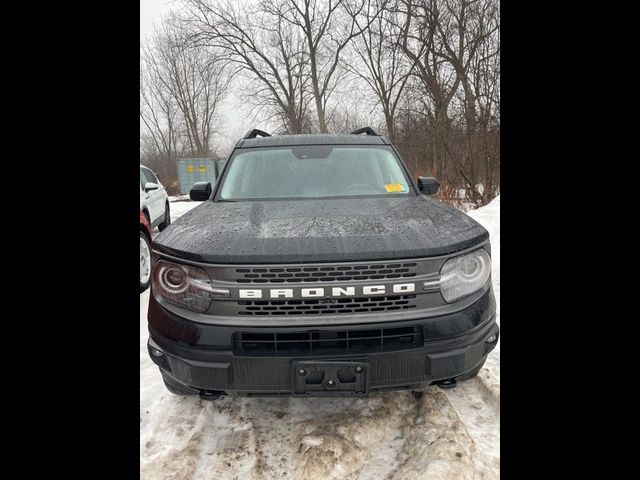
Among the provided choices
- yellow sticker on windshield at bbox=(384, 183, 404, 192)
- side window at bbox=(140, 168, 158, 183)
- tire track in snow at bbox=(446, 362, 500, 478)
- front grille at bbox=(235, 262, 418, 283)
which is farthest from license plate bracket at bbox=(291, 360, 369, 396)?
side window at bbox=(140, 168, 158, 183)

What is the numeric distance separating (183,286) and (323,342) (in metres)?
0.76

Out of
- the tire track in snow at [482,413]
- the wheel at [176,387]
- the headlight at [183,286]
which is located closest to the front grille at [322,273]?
the headlight at [183,286]

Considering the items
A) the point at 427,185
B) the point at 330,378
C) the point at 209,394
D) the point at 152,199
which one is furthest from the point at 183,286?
the point at 152,199

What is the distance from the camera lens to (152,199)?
265 inches

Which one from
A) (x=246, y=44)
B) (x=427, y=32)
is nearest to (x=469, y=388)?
(x=427, y=32)

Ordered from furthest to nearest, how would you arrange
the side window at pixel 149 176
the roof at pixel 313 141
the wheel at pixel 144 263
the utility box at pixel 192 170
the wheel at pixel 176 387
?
the utility box at pixel 192 170 → the side window at pixel 149 176 → the wheel at pixel 144 263 → the roof at pixel 313 141 → the wheel at pixel 176 387

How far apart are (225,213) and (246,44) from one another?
76.6 ft

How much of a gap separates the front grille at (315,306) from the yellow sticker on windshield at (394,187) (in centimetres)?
141

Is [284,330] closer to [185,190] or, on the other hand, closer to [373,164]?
[373,164]

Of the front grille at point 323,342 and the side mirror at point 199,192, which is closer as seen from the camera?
the front grille at point 323,342

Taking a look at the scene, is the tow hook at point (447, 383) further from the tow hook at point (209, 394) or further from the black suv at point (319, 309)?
the tow hook at point (209, 394)

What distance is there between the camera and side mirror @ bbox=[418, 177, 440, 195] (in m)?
3.11

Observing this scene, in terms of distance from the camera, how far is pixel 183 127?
2973 centimetres

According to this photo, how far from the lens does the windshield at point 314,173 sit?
9.56ft
